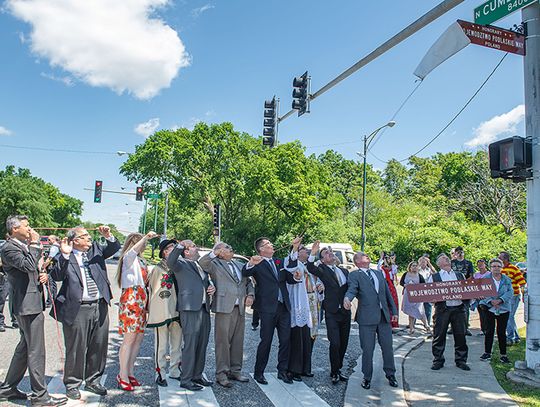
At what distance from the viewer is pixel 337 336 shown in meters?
6.54

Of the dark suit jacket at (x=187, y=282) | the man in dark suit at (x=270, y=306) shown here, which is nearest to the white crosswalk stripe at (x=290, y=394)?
the man in dark suit at (x=270, y=306)

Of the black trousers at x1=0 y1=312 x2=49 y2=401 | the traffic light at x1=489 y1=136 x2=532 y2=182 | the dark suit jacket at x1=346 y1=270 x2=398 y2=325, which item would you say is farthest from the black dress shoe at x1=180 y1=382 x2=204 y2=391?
the traffic light at x1=489 y1=136 x2=532 y2=182

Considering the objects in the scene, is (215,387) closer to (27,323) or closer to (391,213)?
(27,323)

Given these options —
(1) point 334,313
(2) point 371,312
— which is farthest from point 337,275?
(2) point 371,312

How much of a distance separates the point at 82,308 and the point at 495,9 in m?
6.89

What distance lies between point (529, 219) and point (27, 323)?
6822 millimetres

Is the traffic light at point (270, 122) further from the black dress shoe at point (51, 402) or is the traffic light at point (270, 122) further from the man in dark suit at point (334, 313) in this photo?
the black dress shoe at point (51, 402)

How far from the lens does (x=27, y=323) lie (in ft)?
16.5

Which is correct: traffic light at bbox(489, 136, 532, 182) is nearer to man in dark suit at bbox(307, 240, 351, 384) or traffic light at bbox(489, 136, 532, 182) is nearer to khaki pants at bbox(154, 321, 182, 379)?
man in dark suit at bbox(307, 240, 351, 384)

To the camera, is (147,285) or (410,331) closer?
(147,285)

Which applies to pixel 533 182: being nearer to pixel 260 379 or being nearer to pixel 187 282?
pixel 260 379

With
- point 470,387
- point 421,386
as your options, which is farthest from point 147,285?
point 470,387

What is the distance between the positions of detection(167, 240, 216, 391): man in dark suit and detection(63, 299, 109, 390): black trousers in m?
0.96

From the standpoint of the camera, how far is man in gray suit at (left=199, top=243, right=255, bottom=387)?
239 inches
